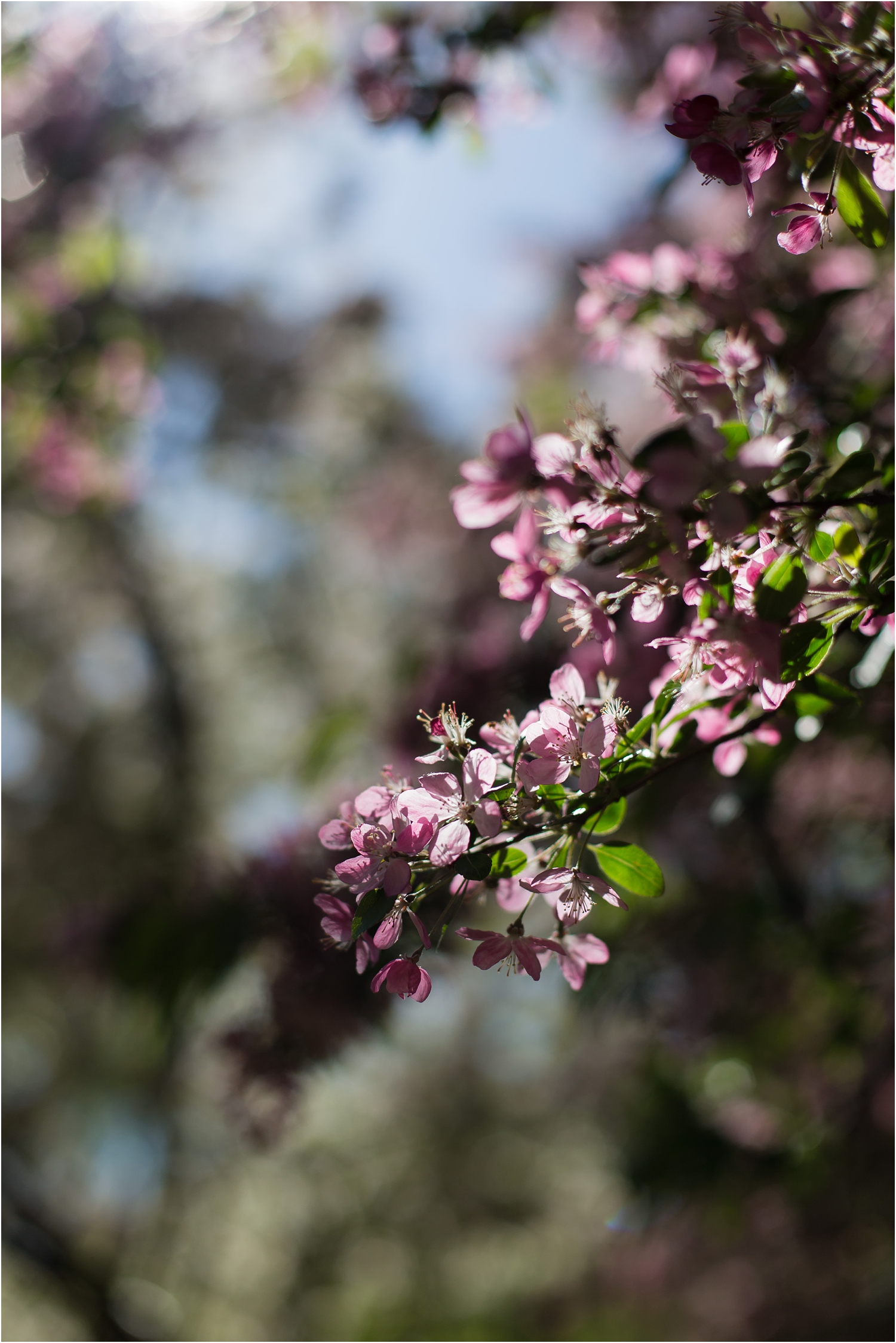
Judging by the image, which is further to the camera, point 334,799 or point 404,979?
point 334,799

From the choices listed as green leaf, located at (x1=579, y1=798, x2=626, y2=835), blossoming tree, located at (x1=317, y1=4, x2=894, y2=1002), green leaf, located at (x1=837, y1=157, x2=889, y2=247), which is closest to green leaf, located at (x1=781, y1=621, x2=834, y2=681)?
blossoming tree, located at (x1=317, y1=4, x2=894, y2=1002)

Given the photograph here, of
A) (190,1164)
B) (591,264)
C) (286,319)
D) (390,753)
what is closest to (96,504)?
(390,753)

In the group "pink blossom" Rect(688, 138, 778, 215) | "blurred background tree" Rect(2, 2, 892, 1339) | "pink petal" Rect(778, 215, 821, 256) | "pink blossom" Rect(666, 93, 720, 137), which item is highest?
"pink blossom" Rect(666, 93, 720, 137)

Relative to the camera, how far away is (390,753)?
1175 millimetres

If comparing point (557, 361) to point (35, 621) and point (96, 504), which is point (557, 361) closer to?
point (96, 504)

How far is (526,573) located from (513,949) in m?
0.19

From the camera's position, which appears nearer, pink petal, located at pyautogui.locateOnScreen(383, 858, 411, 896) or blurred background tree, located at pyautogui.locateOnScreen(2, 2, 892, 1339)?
pink petal, located at pyautogui.locateOnScreen(383, 858, 411, 896)

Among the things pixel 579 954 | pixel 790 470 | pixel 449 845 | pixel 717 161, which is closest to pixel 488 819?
pixel 449 845

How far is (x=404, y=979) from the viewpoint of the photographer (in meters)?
0.39

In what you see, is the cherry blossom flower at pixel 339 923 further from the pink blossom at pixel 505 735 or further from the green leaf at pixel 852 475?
the green leaf at pixel 852 475

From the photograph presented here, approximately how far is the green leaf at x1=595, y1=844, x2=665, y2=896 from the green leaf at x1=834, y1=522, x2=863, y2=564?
198 mm

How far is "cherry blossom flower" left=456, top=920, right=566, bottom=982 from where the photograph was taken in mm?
404

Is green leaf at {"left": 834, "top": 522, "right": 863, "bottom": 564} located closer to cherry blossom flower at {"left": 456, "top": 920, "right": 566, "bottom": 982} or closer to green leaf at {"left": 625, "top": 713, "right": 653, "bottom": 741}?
green leaf at {"left": 625, "top": 713, "right": 653, "bottom": 741}

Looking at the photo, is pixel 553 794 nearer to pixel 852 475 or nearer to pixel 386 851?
pixel 386 851
